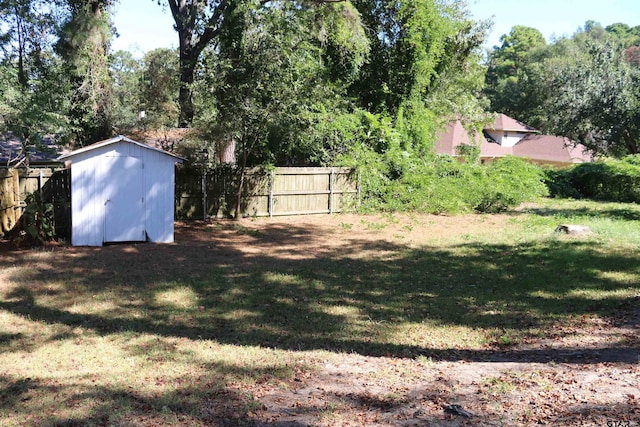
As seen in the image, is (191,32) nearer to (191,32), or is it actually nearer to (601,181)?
(191,32)

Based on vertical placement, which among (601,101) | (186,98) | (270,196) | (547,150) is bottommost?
(270,196)

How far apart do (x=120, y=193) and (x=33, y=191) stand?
2.37m

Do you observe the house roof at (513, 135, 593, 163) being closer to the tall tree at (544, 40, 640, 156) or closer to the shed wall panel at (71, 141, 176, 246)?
the tall tree at (544, 40, 640, 156)

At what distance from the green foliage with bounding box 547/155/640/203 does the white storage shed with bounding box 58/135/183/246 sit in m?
20.1

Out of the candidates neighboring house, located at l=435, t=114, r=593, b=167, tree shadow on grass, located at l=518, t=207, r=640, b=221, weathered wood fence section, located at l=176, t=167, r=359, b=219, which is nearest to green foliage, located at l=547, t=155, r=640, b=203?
tree shadow on grass, located at l=518, t=207, r=640, b=221

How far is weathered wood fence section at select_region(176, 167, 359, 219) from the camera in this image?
17.1 metres

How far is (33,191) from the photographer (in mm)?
13133

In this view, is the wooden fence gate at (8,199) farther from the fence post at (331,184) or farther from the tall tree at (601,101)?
the tall tree at (601,101)

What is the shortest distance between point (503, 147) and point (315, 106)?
34945 millimetres

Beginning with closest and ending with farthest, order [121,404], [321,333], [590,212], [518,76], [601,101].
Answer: [121,404], [321,333], [590,212], [601,101], [518,76]

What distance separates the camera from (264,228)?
16.2m

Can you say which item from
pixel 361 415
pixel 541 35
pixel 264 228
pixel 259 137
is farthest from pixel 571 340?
pixel 541 35

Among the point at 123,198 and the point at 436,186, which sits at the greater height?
the point at 436,186

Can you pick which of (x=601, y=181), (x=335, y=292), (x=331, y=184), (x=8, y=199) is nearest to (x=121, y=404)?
(x=335, y=292)
